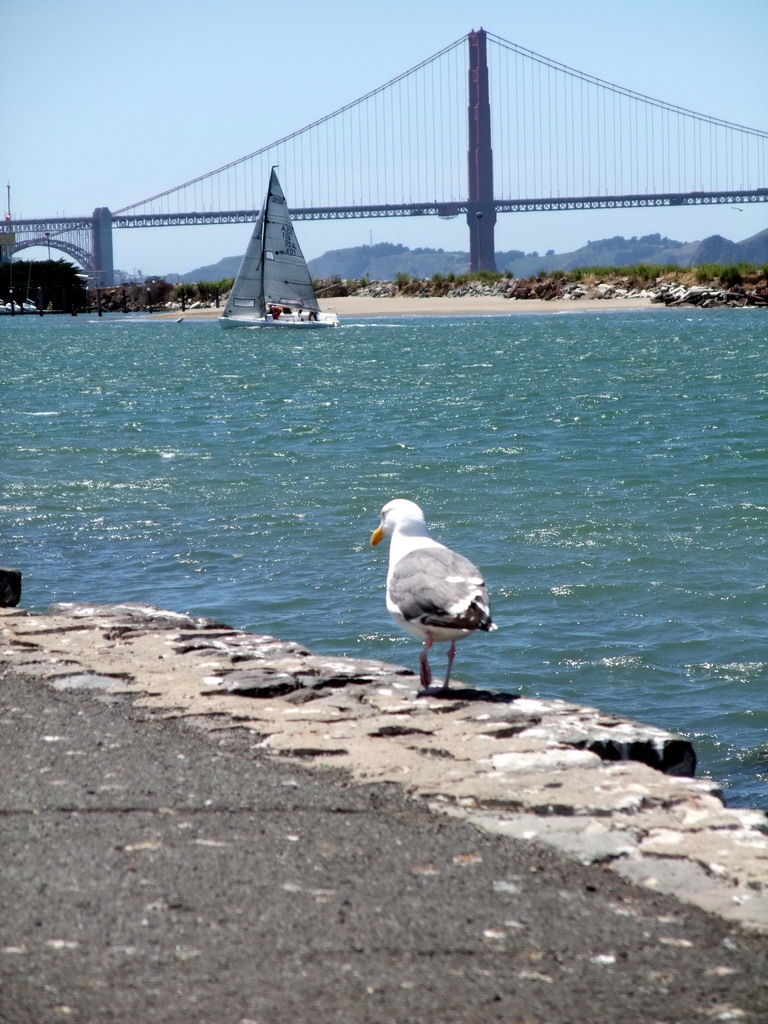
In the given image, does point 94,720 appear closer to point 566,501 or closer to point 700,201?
point 566,501

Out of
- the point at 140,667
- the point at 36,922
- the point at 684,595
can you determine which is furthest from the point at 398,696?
the point at 684,595

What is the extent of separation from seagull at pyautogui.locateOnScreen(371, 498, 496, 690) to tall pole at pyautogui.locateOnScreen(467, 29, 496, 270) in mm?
90345

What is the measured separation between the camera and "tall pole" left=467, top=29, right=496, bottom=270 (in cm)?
9350

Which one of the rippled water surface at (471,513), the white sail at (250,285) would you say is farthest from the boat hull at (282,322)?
the rippled water surface at (471,513)

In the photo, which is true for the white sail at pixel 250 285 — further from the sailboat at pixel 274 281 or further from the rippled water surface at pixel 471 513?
the rippled water surface at pixel 471 513

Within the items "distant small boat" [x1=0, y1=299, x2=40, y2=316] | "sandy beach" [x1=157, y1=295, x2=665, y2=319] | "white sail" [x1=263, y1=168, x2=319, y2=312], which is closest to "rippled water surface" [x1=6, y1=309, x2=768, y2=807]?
"white sail" [x1=263, y1=168, x2=319, y2=312]

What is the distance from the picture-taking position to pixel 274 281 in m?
51.5

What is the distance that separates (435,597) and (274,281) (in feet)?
157

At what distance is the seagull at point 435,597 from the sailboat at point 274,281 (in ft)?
148

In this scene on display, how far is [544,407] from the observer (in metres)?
21.5

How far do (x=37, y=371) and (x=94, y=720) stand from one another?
1247 inches

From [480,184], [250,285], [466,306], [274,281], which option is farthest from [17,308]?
[274,281]

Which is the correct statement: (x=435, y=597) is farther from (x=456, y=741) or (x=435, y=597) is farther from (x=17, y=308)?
(x=17, y=308)

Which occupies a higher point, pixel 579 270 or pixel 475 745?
pixel 579 270
